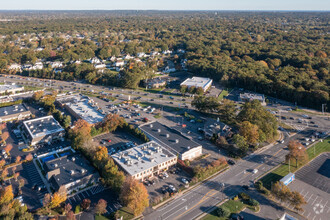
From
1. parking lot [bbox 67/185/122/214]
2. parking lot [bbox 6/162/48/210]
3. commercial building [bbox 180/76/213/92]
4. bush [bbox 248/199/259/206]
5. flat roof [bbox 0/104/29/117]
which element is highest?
commercial building [bbox 180/76/213/92]

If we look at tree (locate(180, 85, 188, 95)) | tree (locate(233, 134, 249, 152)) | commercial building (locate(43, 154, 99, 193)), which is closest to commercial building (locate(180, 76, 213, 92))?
tree (locate(180, 85, 188, 95))

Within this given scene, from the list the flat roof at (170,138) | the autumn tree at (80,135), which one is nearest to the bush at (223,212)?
the flat roof at (170,138)

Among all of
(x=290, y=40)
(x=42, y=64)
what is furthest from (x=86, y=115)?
(x=290, y=40)

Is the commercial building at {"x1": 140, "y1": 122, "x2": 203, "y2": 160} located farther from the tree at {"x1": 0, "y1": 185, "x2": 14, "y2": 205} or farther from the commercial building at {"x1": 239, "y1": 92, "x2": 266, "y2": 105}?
the commercial building at {"x1": 239, "y1": 92, "x2": 266, "y2": 105}

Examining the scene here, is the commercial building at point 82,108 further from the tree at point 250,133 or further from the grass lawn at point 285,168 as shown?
the grass lawn at point 285,168

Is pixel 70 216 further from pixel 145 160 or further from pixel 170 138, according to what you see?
pixel 170 138
